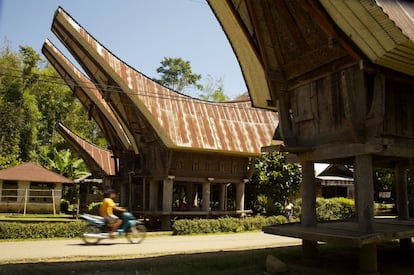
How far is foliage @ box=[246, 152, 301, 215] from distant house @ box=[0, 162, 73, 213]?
1328 centimetres

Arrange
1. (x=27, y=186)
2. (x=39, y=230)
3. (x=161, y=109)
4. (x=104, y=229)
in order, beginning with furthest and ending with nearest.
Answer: (x=27, y=186) → (x=161, y=109) → (x=39, y=230) → (x=104, y=229)

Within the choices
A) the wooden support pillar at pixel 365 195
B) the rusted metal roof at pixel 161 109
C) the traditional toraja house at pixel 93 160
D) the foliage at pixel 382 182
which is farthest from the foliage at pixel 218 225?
the foliage at pixel 382 182

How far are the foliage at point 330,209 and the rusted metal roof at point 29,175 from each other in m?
16.1

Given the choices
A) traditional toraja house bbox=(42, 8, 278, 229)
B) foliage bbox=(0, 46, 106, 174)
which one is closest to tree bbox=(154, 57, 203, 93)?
foliage bbox=(0, 46, 106, 174)

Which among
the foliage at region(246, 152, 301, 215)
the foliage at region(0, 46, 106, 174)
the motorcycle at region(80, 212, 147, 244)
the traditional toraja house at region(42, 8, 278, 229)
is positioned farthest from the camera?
the foliage at region(0, 46, 106, 174)

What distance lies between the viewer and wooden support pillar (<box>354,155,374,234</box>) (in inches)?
296

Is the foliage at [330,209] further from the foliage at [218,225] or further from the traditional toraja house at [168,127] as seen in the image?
the traditional toraja house at [168,127]

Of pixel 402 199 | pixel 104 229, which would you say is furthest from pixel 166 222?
pixel 402 199

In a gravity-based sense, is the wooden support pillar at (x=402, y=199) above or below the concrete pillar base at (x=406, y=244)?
above

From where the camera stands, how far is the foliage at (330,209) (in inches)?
896

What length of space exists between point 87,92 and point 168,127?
8.04 metres

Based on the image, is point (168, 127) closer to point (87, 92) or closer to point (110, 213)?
point (110, 213)

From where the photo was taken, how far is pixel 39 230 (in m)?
15.4

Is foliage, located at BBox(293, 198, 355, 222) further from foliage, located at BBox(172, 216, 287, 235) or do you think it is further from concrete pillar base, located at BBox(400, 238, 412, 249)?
concrete pillar base, located at BBox(400, 238, 412, 249)
